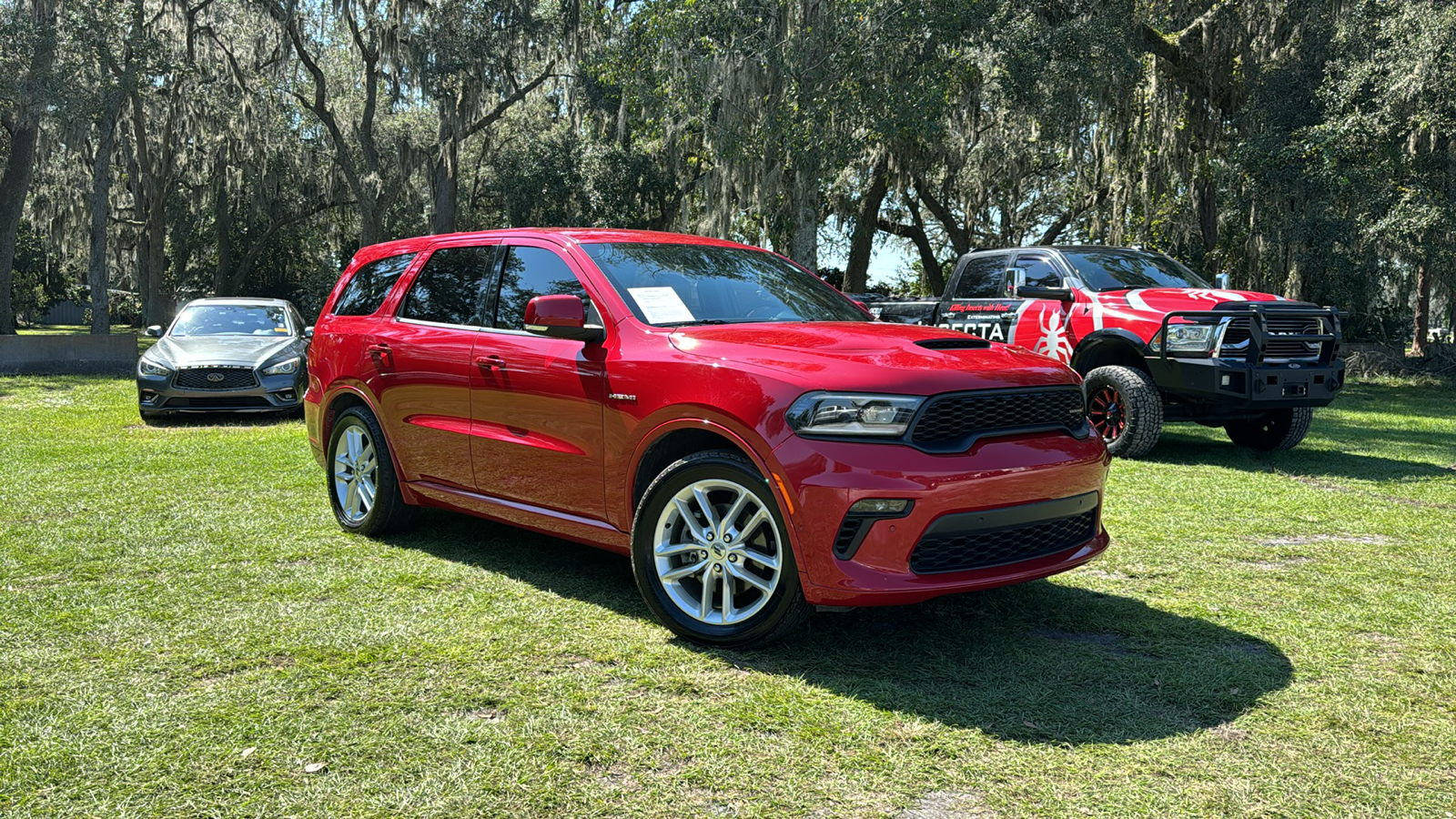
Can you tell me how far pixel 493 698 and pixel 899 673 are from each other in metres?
1.48

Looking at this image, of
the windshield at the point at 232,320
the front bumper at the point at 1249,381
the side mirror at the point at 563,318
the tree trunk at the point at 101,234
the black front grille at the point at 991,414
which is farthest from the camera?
the tree trunk at the point at 101,234

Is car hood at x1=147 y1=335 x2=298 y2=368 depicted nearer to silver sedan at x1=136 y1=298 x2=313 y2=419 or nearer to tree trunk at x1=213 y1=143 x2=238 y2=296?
silver sedan at x1=136 y1=298 x2=313 y2=419

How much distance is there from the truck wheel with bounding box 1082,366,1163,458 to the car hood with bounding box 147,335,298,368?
353 inches

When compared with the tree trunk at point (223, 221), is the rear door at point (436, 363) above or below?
below

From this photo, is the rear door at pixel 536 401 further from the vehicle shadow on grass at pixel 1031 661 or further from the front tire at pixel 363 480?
the front tire at pixel 363 480

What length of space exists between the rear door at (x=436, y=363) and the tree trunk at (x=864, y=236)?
755 inches

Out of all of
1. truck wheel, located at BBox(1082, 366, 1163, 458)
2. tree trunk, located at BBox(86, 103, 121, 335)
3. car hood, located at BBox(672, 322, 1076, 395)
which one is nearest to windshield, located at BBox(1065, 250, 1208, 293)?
truck wheel, located at BBox(1082, 366, 1163, 458)

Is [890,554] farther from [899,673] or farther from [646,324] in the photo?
[646,324]

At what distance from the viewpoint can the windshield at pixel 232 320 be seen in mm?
13328

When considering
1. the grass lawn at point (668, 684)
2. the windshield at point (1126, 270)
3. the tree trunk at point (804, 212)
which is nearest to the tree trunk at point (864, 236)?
the tree trunk at point (804, 212)

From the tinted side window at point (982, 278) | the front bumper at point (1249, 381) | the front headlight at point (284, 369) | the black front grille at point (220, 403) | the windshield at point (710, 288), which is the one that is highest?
Answer: the tinted side window at point (982, 278)

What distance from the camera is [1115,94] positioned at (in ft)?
62.7

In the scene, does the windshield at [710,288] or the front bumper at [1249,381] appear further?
the front bumper at [1249,381]

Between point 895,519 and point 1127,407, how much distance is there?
20.5ft
